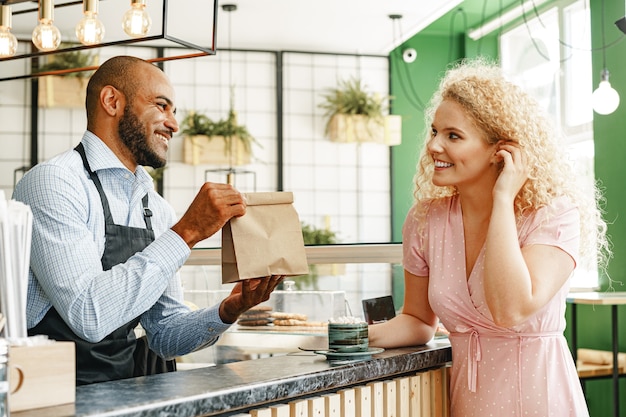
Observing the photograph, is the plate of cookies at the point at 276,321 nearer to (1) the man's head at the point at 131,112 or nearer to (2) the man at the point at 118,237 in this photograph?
(2) the man at the point at 118,237

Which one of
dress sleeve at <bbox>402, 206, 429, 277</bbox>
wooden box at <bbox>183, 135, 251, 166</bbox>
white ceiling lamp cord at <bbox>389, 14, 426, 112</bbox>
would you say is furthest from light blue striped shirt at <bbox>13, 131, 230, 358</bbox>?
white ceiling lamp cord at <bbox>389, 14, 426, 112</bbox>

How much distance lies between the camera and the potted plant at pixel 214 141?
706cm

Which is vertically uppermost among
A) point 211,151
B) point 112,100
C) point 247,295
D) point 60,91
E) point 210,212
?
point 60,91

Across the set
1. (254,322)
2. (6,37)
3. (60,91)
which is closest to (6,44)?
(6,37)

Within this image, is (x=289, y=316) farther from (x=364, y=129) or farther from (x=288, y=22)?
(x=364, y=129)

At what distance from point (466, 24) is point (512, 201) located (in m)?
7.19

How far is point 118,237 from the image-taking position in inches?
80.6

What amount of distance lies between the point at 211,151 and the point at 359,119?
1.43m

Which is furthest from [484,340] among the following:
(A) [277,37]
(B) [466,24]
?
(B) [466,24]

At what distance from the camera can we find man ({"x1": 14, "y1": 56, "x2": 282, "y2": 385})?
177 centimetres

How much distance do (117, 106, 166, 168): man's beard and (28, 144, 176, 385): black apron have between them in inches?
4.9

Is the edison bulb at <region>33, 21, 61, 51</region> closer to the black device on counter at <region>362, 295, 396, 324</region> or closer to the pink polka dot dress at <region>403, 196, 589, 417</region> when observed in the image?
the black device on counter at <region>362, 295, 396, 324</region>

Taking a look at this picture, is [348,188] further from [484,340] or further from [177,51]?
[484,340]

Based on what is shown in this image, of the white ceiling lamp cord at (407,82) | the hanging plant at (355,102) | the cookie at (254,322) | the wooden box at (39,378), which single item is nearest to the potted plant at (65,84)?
the hanging plant at (355,102)
